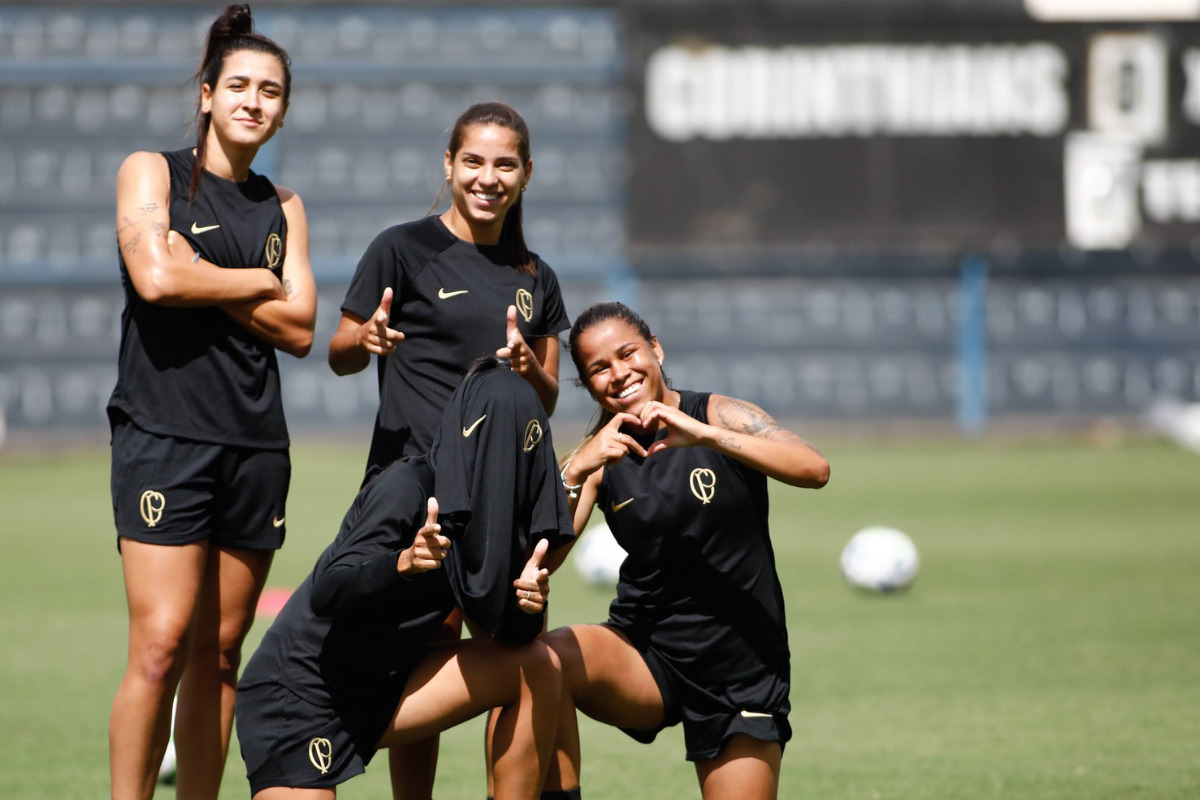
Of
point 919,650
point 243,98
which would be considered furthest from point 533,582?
point 919,650

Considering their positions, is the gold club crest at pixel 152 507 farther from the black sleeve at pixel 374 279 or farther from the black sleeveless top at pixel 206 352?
the black sleeve at pixel 374 279

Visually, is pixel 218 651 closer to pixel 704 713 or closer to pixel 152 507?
pixel 152 507

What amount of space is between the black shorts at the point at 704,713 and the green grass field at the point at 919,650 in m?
0.66

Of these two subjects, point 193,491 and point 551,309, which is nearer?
point 193,491

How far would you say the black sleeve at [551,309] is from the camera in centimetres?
380

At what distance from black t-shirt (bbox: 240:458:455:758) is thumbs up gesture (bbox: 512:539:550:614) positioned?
0.18 m

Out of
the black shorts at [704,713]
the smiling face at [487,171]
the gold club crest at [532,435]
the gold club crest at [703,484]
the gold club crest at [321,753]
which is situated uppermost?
the smiling face at [487,171]

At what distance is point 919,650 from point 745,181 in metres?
9.46

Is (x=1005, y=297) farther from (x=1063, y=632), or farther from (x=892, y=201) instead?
(x=1063, y=632)

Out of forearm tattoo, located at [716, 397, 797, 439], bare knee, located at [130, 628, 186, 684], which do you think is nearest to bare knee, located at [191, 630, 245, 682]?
bare knee, located at [130, 628, 186, 684]

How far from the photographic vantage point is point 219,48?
3.56 meters

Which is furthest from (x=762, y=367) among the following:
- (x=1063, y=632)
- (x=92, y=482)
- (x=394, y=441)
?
(x=394, y=441)

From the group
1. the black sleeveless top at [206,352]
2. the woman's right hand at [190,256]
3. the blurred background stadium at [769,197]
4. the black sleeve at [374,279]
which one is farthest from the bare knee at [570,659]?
the blurred background stadium at [769,197]

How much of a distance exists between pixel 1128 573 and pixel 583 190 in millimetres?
9110
